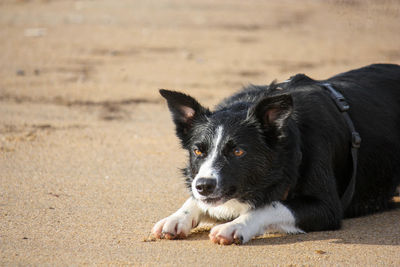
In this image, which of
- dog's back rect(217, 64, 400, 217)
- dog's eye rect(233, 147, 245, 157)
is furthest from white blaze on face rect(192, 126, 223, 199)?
dog's back rect(217, 64, 400, 217)

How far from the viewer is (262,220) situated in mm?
4496

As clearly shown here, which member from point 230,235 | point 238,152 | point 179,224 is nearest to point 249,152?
point 238,152

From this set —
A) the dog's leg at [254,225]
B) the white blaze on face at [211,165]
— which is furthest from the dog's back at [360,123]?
the dog's leg at [254,225]

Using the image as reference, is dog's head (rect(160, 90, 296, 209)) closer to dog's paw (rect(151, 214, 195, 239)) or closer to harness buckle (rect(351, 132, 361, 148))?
dog's paw (rect(151, 214, 195, 239))

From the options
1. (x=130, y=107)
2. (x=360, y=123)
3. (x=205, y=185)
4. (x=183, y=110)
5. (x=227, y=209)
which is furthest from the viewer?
(x=130, y=107)

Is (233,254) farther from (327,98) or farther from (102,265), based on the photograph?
(327,98)

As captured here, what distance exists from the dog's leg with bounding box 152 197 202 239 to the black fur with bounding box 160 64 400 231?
0.86 ft

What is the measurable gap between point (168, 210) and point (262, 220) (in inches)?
40.7

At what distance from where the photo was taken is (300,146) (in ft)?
15.4

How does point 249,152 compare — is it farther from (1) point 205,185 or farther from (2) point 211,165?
(1) point 205,185

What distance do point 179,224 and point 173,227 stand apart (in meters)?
0.06

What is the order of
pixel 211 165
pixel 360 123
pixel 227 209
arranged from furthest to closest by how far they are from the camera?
pixel 360 123 < pixel 227 209 < pixel 211 165

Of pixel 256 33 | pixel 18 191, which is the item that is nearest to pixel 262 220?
pixel 18 191

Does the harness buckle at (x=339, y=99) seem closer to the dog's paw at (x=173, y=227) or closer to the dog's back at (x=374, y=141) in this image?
the dog's back at (x=374, y=141)
